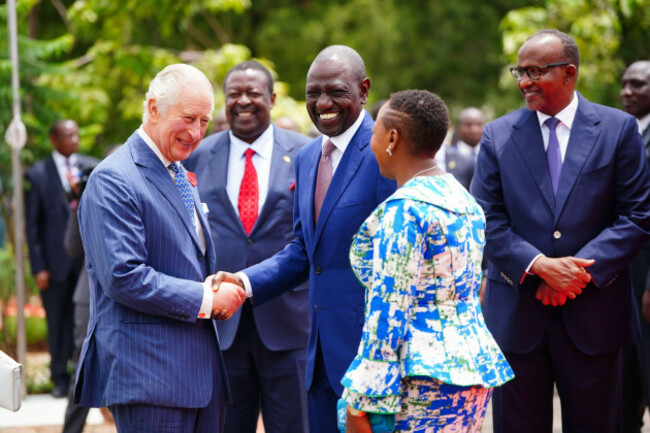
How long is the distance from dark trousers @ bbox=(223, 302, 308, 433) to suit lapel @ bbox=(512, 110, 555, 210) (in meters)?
1.67

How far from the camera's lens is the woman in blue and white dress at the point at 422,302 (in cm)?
335

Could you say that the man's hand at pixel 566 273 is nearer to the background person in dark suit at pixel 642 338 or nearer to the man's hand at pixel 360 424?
the background person in dark suit at pixel 642 338

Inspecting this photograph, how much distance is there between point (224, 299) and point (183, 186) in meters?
0.56

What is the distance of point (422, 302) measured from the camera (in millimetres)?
3449

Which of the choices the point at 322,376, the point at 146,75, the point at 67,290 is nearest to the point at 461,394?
the point at 322,376

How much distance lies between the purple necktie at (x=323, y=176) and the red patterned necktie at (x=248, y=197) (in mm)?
942

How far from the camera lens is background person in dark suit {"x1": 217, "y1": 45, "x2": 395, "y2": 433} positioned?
4.35 metres

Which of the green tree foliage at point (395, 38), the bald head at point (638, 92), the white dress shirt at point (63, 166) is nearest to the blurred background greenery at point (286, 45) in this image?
the green tree foliage at point (395, 38)

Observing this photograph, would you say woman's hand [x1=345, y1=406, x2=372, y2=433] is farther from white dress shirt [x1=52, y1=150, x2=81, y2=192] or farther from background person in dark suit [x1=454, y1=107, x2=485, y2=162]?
background person in dark suit [x1=454, y1=107, x2=485, y2=162]

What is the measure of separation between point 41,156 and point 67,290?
4.78ft

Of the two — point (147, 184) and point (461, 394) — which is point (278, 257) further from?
point (461, 394)

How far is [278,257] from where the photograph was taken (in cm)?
480

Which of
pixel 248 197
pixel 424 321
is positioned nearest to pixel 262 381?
pixel 248 197

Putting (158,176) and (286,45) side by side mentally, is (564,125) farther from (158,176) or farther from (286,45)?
(286,45)
